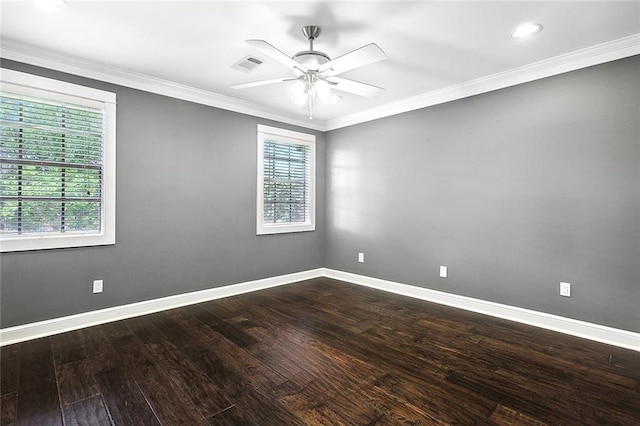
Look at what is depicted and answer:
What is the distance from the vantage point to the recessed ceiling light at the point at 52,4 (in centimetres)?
203

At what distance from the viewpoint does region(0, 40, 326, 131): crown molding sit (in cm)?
263

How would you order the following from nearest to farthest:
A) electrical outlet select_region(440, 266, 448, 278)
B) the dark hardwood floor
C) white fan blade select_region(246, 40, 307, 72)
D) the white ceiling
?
the dark hardwood floor
white fan blade select_region(246, 40, 307, 72)
the white ceiling
electrical outlet select_region(440, 266, 448, 278)

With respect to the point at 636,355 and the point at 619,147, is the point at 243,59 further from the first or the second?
the point at 636,355

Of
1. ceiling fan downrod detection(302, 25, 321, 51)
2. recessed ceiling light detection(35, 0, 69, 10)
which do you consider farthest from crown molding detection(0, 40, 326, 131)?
ceiling fan downrod detection(302, 25, 321, 51)

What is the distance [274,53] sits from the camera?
2072 mm

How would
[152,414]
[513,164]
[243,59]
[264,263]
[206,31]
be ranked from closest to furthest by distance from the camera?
[152,414], [206,31], [243,59], [513,164], [264,263]

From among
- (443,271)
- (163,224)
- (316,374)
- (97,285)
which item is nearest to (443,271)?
(443,271)

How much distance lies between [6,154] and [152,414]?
259 centimetres

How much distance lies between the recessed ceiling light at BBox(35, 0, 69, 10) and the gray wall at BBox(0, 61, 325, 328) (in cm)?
93

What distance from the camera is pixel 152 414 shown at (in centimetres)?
169

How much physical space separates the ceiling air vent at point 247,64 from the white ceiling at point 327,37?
0.18 ft

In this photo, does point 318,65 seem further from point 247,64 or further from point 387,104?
point 387,104

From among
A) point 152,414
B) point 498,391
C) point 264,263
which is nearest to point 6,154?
point 152,414

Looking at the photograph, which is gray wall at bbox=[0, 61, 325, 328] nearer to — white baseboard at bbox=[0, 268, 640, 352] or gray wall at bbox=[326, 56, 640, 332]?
white baseboard at bbox=[0, 268, 640, 352]
